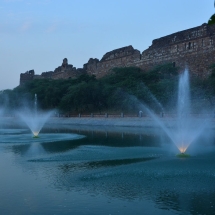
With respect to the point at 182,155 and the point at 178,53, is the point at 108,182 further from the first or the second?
the point at 178,53

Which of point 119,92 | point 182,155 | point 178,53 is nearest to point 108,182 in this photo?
point 182,155

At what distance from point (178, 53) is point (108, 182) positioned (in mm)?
29045

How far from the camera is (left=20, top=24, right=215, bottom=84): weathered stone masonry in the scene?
3347 cm

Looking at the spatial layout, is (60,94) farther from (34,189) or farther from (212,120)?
(34,189)

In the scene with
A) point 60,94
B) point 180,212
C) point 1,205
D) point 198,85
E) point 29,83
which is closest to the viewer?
point 180,212

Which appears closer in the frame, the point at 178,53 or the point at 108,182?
the point at 108,182

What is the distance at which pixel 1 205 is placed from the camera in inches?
298

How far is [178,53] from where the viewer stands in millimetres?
36750

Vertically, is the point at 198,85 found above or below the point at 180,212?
above

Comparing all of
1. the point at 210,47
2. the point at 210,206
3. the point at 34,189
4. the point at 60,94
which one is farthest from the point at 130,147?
the point at 60,94

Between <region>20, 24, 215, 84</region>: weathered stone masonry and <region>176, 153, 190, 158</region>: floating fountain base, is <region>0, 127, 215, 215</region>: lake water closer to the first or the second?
<region>176, 153, 190, 158</region>: floating fountain base

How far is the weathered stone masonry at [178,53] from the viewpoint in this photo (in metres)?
33.5

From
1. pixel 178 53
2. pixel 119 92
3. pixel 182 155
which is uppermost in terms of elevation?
pixel 178 53

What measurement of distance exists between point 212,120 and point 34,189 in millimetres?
18910
